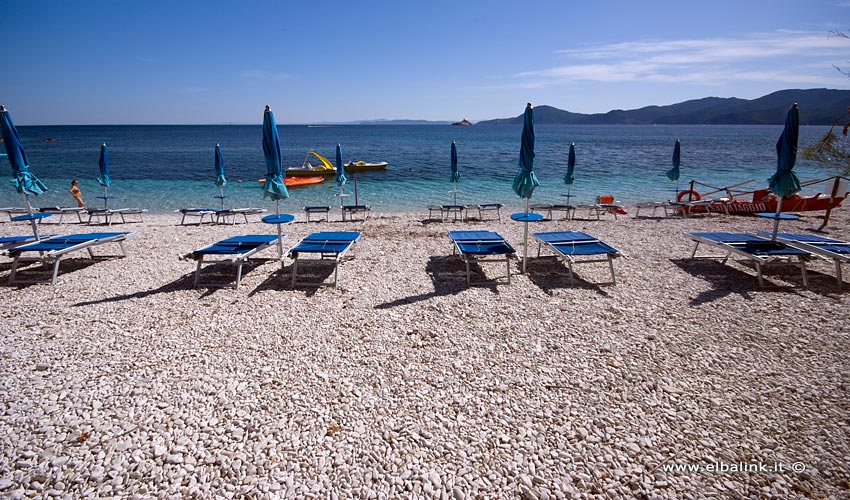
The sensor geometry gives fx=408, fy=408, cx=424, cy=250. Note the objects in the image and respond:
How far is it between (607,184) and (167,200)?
24.6m

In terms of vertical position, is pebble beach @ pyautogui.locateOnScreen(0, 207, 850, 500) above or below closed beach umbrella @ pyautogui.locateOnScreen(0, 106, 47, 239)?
below

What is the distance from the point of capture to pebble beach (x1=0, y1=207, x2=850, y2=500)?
3.01 metres

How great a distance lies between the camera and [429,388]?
4.04 meters

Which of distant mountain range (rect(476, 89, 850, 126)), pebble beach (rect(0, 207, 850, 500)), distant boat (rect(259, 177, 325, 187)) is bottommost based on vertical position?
pebble beach (rect(0, 207, 850, 500))

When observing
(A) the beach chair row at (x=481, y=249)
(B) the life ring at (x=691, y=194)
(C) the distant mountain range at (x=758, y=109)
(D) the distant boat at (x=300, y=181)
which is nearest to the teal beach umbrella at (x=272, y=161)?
(A) the beach chair row at (x=481, y=249)

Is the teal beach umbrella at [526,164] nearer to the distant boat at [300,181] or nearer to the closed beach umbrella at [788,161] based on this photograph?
the closed beach umbrella at [788,161]

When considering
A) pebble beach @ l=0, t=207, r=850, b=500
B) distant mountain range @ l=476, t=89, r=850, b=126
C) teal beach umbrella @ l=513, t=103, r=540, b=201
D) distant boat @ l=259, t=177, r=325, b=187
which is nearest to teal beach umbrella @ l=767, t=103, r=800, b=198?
pebble beach @ l=0, t=207, r=850, b=500

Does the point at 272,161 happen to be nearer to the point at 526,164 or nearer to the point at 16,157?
the point at 526,164

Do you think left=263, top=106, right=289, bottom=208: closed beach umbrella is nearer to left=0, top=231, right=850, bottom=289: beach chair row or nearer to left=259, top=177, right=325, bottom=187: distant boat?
left=0, top=231, right=850, bottom=289: beach chair row

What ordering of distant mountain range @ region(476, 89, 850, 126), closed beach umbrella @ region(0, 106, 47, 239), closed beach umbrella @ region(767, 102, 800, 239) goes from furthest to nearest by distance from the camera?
distant mountain range @ region(476, 89, 850, 126) < closed beach umbrella @ region(0, 106, 47, 239) < closed beach umbrella @ region(767, 102, 800, 239)

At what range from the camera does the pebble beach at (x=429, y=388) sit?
3.01 metres

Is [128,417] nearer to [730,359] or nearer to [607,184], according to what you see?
[730,359]

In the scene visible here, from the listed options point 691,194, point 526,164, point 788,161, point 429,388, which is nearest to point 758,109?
point 691,194

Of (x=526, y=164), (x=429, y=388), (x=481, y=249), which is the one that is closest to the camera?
(x=429, y=388)
